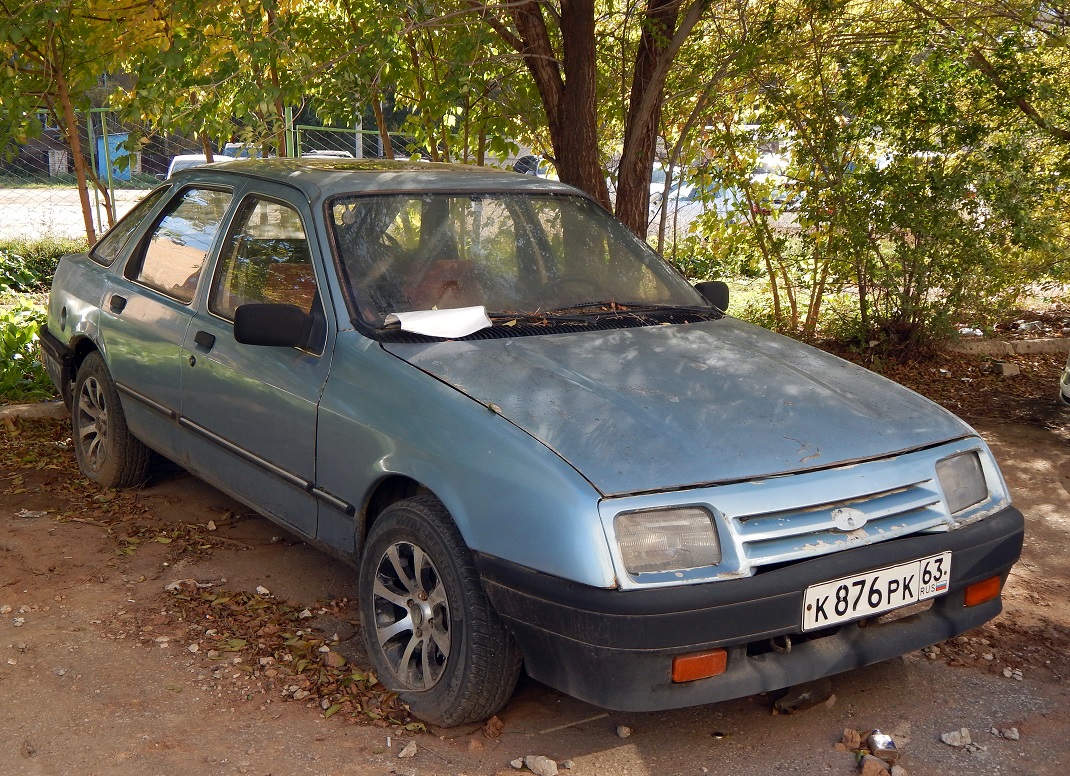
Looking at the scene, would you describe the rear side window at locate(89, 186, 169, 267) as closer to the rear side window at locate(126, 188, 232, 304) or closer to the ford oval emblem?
the rear side window at locate(126, 188, 232, 304)

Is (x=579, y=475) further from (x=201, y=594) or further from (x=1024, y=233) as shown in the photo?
(x=1024, y=233)

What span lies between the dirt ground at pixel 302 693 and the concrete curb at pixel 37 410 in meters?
1.81

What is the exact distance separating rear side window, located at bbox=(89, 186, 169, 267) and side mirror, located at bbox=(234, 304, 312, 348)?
5.95 feet

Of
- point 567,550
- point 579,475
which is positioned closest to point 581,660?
point 567,550

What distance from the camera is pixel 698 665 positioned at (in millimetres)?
2938

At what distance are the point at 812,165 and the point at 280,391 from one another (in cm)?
553

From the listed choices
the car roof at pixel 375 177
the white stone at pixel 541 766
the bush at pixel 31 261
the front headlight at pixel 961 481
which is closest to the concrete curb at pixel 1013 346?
the car roof at pixel 375 177

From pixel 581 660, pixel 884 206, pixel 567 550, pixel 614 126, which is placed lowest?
pixel 581 660

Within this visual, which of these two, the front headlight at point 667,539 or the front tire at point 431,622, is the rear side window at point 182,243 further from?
the front headlight at point 667,539

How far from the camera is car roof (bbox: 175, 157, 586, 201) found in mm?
4312

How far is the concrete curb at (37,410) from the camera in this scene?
21.9ft

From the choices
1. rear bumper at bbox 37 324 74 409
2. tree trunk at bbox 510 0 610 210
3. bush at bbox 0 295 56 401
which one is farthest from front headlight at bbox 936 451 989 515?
bush at bbox 0 295 56 401

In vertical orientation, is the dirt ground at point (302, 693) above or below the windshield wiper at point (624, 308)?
below

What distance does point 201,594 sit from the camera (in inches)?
174
